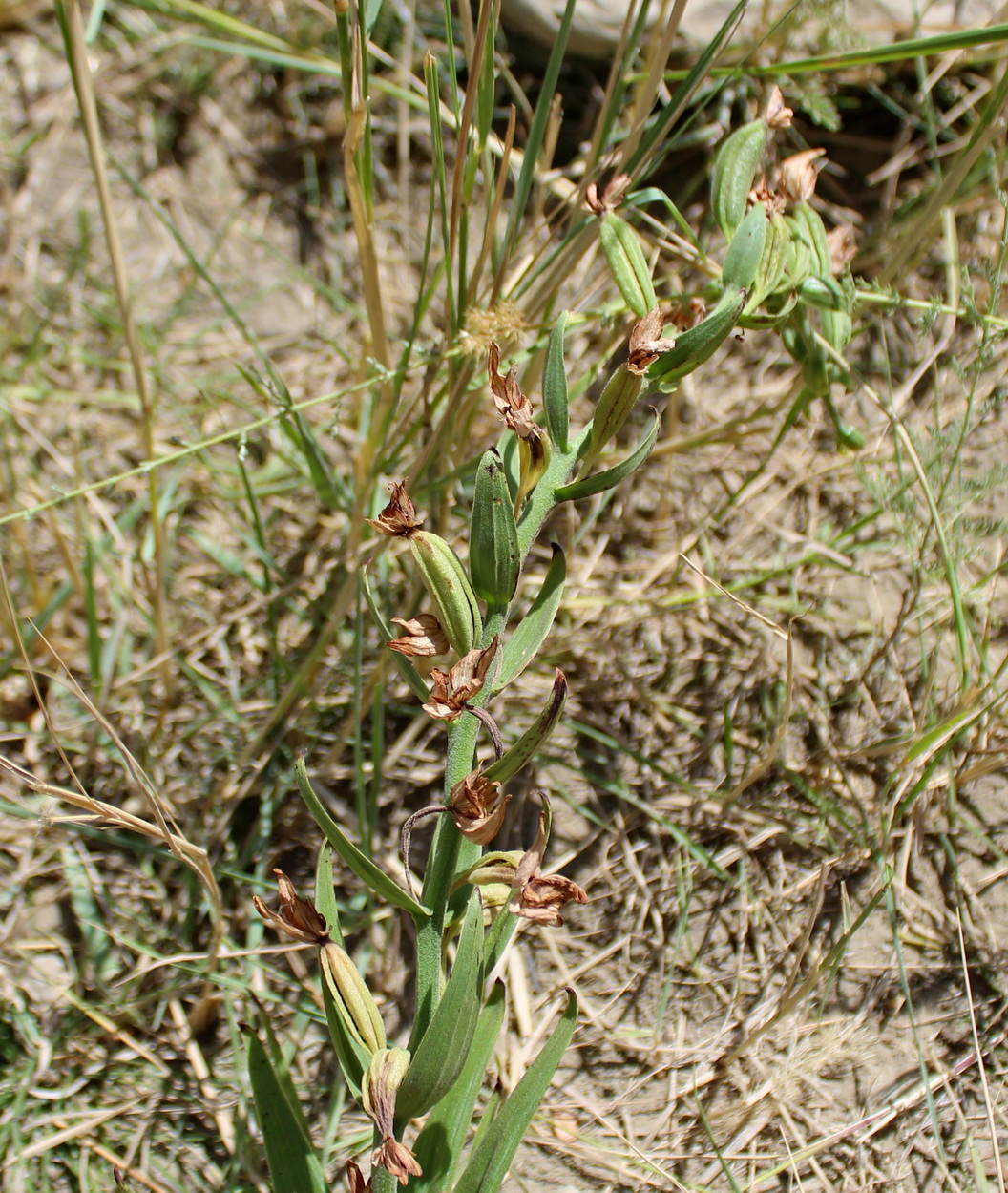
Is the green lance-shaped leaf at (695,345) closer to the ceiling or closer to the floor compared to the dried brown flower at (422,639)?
closer to the ceiling

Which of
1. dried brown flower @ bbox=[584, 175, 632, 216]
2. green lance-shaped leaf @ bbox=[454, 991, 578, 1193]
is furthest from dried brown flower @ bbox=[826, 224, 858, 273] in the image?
green lance-shaped leaf @ bbox=[454, 991, 578, 1193]

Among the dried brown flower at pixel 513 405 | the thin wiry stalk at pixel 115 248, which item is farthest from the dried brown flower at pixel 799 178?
the thin wiry stalk at pixel 115 248

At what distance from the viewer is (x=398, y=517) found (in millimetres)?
1041

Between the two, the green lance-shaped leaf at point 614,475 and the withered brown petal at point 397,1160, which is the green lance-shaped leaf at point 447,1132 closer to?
the withered brown petal at point 397,1160

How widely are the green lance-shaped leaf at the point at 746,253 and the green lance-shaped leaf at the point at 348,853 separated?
763 millimetres

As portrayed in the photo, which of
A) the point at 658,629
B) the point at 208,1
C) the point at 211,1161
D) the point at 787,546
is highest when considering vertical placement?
the point at 208,1

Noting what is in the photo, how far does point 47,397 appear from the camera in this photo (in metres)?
1.96

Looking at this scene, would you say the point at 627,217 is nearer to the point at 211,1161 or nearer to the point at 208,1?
the point at 208,1

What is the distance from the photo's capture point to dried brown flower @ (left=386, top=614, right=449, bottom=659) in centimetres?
103

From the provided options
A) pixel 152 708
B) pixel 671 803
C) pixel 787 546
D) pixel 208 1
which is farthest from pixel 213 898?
pixel 208 1

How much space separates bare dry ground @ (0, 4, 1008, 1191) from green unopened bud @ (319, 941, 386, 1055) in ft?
0.98

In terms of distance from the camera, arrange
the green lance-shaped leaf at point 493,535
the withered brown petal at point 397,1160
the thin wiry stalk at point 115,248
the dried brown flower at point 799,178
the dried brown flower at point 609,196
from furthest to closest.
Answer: the dried brown flower at point 799,178
the dried brown flower at point 609,196
the thin wiry stalk at point 115,248
the green lance-shaped leaf at point 493,535
the withered brown petal at point 397,1160

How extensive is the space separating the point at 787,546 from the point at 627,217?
65 cm

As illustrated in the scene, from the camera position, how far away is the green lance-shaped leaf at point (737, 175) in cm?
131
